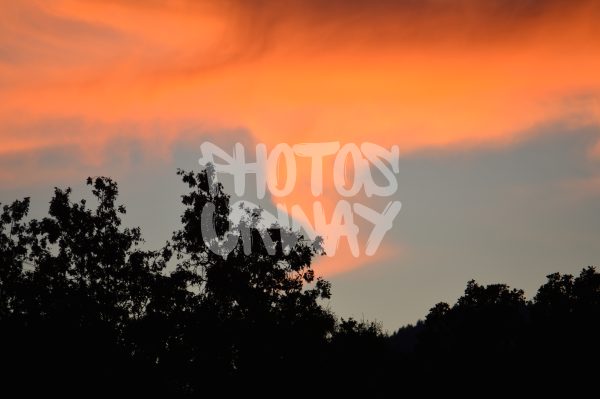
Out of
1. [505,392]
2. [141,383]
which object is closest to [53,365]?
[141,383]

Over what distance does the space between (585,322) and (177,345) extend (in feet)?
121

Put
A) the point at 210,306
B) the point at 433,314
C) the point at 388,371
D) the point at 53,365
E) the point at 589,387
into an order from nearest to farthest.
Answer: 1. the point at 53,365
2. the point at 210,306
3. the point at 589,387
4. the point at 388,371
5. the point at 433,314

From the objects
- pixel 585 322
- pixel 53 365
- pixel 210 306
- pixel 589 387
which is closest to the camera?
pixel 53 365

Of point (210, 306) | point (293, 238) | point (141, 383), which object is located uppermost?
point (293, 238)

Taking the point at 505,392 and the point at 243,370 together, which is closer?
the point at 243,370

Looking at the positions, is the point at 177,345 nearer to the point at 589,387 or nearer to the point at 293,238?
the point at 293,238

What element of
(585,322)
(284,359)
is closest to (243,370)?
(284,359)

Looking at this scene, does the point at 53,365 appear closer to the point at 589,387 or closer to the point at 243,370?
the point at 243,370

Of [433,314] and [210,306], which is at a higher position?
[433,314]

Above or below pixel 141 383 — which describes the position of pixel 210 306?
above

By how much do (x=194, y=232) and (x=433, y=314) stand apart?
149 ft

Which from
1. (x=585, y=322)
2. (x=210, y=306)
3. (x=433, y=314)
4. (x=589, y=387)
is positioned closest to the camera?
(x=210, y=306)

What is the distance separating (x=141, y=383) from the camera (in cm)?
5838

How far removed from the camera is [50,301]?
208ft
